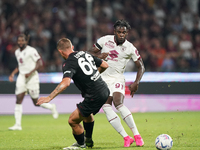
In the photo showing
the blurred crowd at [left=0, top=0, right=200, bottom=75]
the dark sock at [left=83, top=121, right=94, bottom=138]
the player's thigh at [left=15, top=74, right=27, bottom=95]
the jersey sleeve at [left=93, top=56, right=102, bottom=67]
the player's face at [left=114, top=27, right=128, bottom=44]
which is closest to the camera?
the jersey sleeve at [left=93, top=56, right=102, bottom=67]

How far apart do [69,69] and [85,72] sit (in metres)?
0.30

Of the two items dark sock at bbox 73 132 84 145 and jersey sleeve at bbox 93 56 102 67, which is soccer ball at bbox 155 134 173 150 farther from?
jersey sleeve at bbox 93 56 102 67

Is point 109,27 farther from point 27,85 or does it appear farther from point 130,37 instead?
point 27,85

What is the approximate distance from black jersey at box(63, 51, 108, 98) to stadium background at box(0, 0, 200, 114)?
6879 mm

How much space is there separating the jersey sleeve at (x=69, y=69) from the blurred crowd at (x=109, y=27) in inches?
293

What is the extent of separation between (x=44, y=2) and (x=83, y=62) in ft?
36.3

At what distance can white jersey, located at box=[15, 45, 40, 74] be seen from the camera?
9617 millimetres

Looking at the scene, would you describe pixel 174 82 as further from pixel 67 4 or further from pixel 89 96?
pixel 89 96

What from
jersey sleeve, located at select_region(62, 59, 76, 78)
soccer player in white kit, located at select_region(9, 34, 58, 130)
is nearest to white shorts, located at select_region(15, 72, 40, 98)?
soccer player in white kit, located at select_region(9, 34, 58, 130)

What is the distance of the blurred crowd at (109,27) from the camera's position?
1384cm

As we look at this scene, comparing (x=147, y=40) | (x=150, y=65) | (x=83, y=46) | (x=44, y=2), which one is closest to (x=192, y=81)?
(x=150, y=65)

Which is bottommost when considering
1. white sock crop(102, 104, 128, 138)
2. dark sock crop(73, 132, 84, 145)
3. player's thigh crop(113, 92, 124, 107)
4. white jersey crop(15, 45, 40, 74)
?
dark sock crop(73, 132, 84, 145)

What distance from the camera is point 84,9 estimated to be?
16.2 m

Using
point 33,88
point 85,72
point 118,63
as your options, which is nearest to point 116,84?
point 118,63
